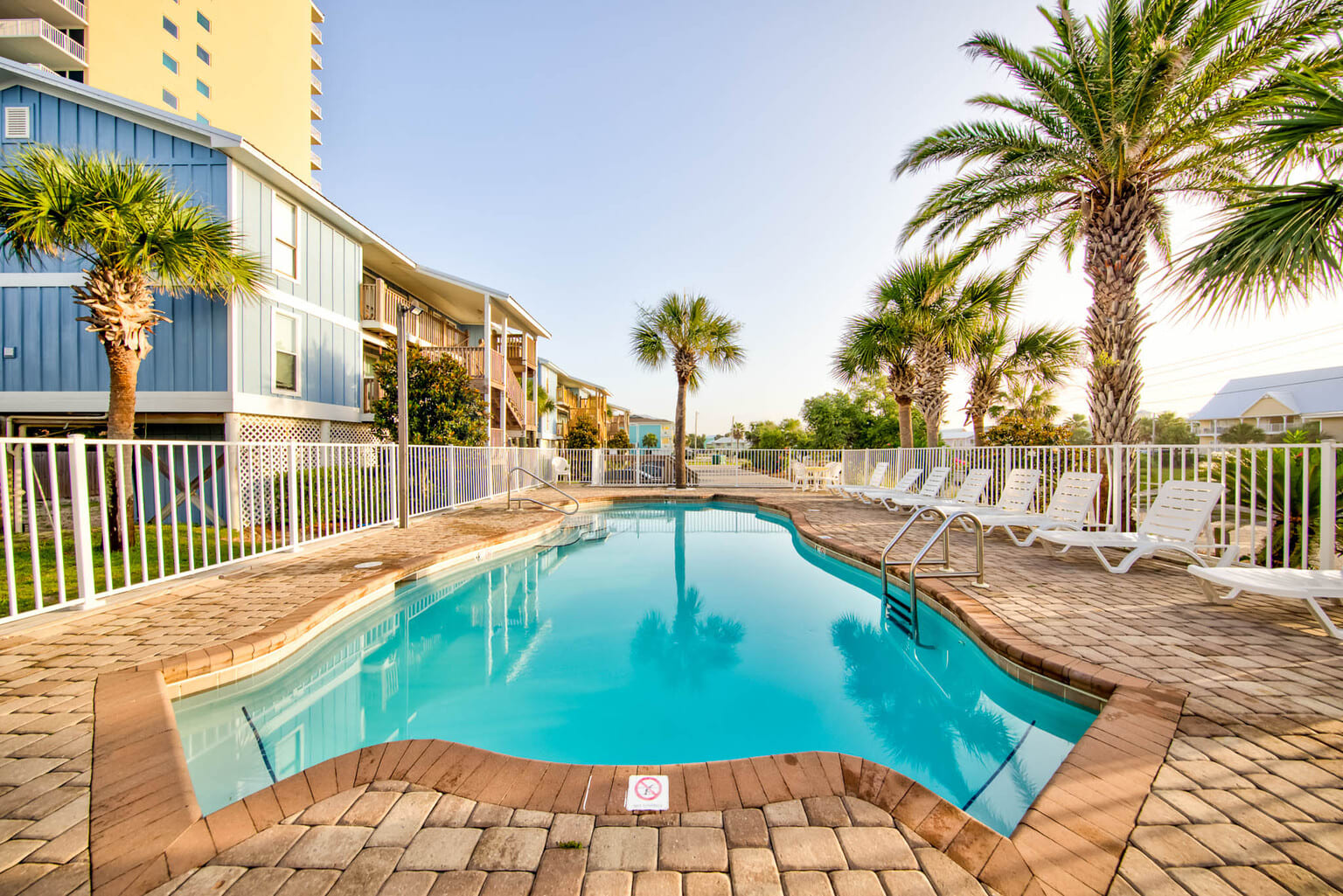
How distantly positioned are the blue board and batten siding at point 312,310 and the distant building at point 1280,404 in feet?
143

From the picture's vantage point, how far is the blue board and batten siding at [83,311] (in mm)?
9367

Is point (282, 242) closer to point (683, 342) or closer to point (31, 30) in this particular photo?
point (683, 342)

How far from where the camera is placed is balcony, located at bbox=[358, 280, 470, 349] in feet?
44.3

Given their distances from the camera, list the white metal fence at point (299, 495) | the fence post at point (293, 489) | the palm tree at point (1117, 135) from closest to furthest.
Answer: the white metal fence at point (299, 495)
the fence post at point (293, 489)
the palm tree at point (1117, 135)

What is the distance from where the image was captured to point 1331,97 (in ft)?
11.0

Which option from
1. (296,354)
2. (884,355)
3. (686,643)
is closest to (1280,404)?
(884,355)

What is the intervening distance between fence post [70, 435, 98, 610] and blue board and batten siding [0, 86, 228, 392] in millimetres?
6864

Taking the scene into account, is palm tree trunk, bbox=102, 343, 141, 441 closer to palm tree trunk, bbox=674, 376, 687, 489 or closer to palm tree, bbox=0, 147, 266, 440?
palm tree, bbox=0, 147, 266, 440

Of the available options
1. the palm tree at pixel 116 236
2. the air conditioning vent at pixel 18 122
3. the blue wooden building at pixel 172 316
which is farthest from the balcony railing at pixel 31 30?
the palm tree at pixel 116 236

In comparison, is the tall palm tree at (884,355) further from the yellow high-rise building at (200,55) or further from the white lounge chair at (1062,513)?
the yellow high-rise building at (200,55)

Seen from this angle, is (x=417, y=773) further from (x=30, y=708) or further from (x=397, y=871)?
(x=30, y=708)

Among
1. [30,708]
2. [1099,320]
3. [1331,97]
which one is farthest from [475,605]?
[1099,320]

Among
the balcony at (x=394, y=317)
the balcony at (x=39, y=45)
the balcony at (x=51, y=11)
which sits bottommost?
the balcony at (x=394, y=317)

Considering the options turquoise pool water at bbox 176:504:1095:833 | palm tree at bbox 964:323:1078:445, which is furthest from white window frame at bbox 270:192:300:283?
palm tree at bbox 964:323:1078:445
